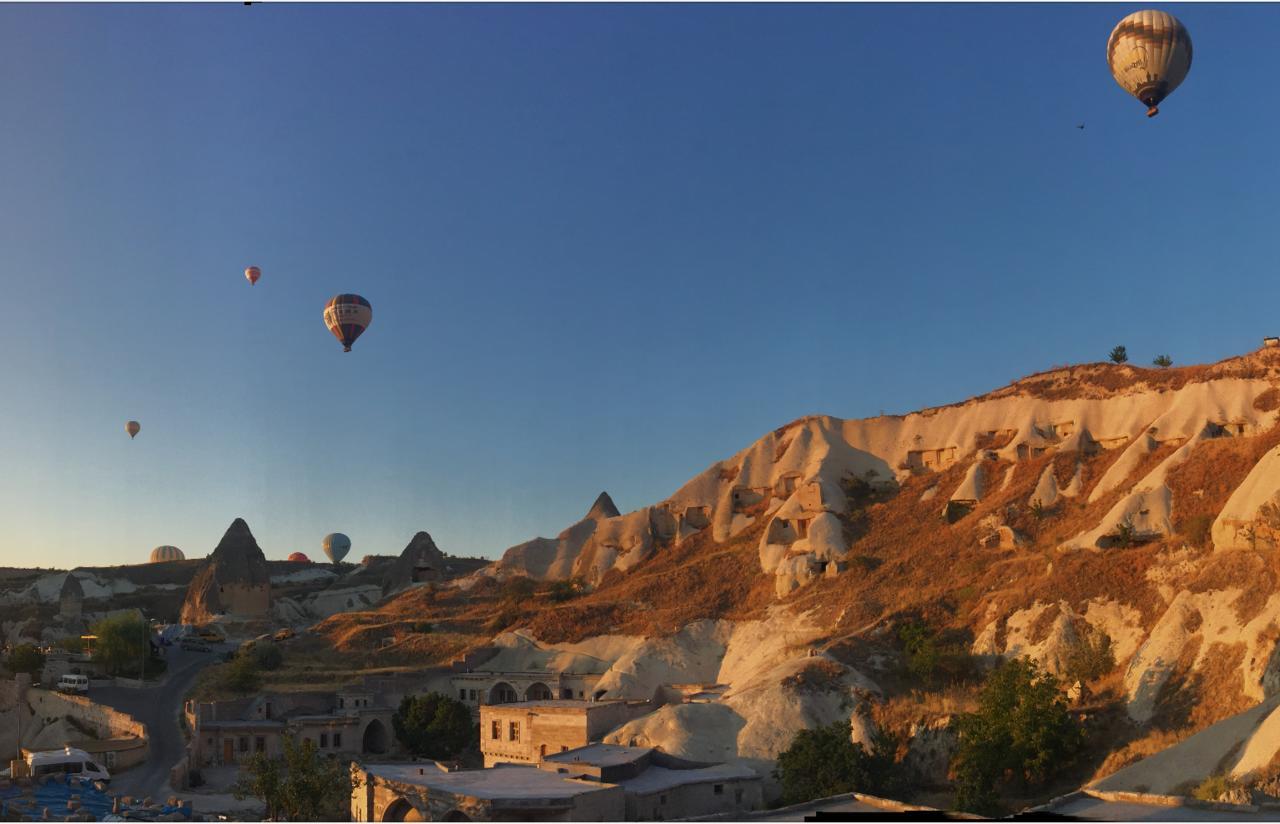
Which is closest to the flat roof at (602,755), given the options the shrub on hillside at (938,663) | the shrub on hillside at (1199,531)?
the shrub on hillside at (938,663)

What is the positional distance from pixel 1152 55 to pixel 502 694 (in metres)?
41.7

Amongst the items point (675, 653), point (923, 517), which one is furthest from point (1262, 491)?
point (675, 653)

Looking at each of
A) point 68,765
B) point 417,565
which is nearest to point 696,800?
point 68,765

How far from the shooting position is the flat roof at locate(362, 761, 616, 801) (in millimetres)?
25297

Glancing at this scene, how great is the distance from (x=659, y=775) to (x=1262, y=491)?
2513 cm

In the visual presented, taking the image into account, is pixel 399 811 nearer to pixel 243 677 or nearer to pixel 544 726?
pixel 544 726

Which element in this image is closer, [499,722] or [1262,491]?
[1262,491]

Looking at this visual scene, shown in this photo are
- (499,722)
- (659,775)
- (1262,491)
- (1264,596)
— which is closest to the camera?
(659,775)

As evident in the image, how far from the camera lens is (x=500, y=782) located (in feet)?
90.8

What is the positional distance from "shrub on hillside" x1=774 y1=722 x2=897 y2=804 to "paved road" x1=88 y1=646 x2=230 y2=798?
23.2 metres

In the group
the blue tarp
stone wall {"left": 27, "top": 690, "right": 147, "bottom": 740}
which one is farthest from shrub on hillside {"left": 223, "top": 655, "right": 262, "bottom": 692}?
the blue tarp

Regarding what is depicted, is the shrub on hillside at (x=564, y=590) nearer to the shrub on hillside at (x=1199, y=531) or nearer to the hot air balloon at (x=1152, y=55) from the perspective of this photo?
the shrub on hillside at (x=1199, y=531)

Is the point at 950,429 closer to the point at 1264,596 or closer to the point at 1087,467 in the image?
the point at 1087,467

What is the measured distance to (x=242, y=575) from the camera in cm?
8762
